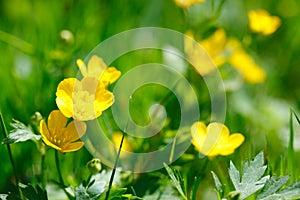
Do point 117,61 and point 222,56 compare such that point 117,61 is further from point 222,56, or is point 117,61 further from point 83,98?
point 83,98

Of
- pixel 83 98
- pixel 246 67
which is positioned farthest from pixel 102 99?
pixel 246 67

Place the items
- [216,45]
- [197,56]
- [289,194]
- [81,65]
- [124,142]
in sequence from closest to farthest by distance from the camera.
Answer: [289,194] < [81,65] < [124,142] < [197,56] < [216,45]

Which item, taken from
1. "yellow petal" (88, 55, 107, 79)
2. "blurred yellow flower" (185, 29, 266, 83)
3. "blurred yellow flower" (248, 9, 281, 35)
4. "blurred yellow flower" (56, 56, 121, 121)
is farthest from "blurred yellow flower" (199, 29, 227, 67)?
"blurred yellow flower" (56, 56, 121, 121)

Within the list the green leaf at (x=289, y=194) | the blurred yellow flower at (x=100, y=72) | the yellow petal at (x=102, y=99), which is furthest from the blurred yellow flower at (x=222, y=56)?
the green leaf at (x=289, y=194)

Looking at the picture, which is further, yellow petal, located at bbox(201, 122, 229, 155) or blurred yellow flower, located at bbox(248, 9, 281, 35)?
blurred yellow flower, located at bbox(248, 9, 281, 35)

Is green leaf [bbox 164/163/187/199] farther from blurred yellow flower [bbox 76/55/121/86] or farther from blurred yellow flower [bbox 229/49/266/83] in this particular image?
blurred yellow flower [bbox 229/49/266/83]

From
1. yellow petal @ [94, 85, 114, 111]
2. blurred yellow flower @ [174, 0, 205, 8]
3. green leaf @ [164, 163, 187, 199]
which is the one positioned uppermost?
blurred yellow flower @ [174, 0, 205, 8]

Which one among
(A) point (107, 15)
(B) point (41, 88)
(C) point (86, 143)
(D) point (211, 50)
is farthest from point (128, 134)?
(A) point (107, 15)

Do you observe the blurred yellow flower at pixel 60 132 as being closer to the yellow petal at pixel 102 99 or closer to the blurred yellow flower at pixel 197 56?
the yellow petal at pixel 102 99
